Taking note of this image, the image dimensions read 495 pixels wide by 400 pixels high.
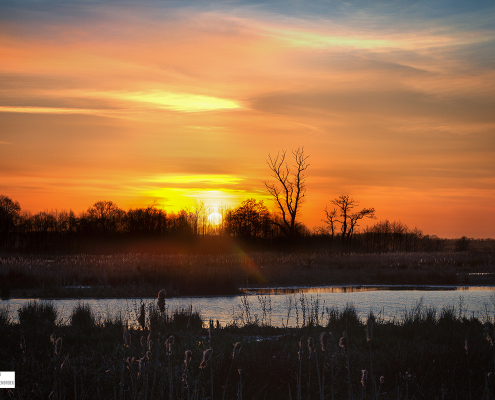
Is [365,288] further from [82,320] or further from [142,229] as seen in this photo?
[142,229]

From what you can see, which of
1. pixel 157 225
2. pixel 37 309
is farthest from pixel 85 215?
pixel 37 309

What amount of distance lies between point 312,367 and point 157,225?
56.9 m

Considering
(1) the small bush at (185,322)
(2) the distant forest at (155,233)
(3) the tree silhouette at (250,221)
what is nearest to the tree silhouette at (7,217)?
(2) the distant forest at (155,233)

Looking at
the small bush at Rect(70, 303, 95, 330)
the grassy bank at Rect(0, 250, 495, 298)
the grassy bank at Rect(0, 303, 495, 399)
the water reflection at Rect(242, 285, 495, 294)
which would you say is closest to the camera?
the grassy bank at Rect(0, 303, 495, 399)

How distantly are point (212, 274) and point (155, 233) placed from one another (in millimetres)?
38644

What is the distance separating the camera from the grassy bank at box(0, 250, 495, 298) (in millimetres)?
20672

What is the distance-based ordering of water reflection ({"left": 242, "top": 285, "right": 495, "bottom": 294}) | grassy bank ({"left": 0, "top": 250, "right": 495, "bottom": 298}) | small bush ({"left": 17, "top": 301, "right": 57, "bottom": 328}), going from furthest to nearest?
1. water reflection ({"left": 242, "top": 285, "right": 495, "bottom": 294})
2. grassy bank ({"left": 0, "top": 250, "right": 495, "bottom": 298})
3. small bush ({"left": 17, "top": 301, "right": 57, "bottom": 328})

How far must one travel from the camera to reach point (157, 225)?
62312 millimetres

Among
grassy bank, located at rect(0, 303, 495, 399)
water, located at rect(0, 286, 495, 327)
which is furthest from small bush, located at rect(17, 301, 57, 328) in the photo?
water, located at rect(0, 286, 495, 327)

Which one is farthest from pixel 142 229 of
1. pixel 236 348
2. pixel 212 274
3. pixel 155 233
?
pixel 236 348

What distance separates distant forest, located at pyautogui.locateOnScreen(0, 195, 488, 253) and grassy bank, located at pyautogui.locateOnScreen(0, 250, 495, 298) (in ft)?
49.4

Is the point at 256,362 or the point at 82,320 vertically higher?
the point at 256,362

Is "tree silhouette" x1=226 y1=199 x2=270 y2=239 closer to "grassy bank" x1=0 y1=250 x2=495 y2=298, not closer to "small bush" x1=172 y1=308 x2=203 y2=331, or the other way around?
"grassy bank" x1=0 y1=250 x2=495 y2=298

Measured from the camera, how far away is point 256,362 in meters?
7.02
